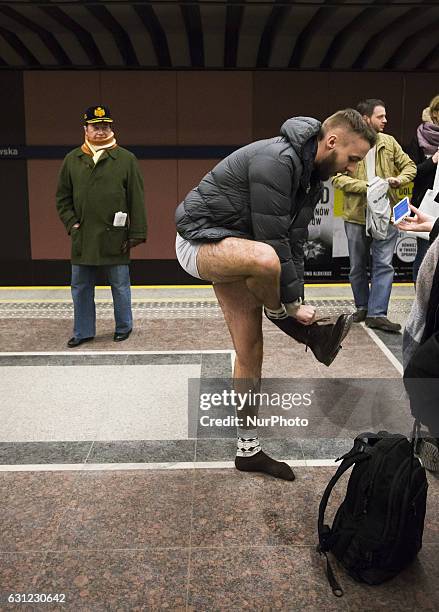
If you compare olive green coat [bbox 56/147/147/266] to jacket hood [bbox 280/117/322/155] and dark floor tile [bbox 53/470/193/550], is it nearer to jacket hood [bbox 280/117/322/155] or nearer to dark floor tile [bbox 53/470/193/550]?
dark floor tile [bbox 53/470/193/550]

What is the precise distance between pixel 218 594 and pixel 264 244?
138 centimetres

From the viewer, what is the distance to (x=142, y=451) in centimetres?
340


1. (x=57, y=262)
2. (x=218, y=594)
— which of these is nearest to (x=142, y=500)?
(x=218, y=594)

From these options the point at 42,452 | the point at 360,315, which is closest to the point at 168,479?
the point at 42,452

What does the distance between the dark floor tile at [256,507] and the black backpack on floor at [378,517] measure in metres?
0.22

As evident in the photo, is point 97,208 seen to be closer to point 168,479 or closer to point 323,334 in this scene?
→ point 323,334

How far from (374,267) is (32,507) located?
11.8 ft

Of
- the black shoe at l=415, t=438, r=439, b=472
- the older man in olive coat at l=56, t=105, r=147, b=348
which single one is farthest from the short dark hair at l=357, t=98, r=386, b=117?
the black shoe at l=415, t=438, r=439, b=472

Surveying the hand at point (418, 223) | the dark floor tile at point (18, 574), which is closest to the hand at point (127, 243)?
the hand at point (418, 223)

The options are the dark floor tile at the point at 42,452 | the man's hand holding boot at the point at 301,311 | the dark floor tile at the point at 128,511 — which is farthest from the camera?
the dark floor tile at the point at 42,452

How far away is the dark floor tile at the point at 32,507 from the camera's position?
2629 mm

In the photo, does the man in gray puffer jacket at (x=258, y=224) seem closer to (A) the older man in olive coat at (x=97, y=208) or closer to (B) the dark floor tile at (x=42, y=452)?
(B) the dark floor tile at (x=42, y=452)

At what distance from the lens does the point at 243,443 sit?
3.15m

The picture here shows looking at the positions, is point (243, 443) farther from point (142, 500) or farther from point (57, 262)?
point (57, 262)
